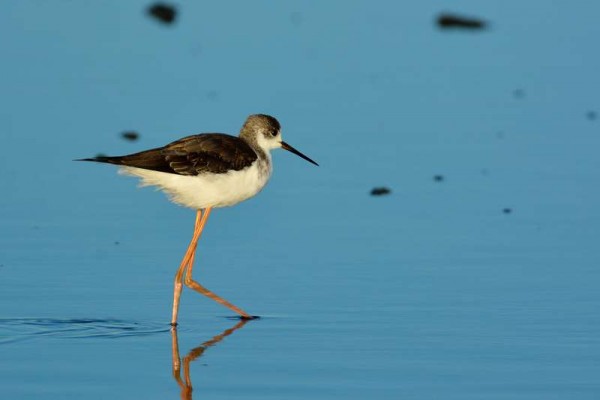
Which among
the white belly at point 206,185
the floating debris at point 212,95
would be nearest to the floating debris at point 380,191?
the white belly at point 206,185

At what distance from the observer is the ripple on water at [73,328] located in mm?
7828

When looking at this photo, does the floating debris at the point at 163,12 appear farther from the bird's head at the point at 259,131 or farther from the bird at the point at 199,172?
the bird at the point at 199,172

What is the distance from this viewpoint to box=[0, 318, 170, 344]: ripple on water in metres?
7.83

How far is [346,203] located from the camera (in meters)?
10.9

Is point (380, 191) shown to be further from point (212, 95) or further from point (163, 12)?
point (163, 12)

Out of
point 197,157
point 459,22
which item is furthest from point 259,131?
point 459,22

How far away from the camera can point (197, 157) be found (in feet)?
28.2

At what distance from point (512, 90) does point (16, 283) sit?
Result: 24.7 feet

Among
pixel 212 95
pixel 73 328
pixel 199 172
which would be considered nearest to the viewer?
pixel 73 328

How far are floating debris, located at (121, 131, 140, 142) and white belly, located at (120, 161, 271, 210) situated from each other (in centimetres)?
Answer: 377

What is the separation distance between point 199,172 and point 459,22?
10.5 metres

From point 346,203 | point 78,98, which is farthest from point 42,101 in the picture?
point 346,203

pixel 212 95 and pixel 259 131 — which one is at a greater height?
pixel 212 95

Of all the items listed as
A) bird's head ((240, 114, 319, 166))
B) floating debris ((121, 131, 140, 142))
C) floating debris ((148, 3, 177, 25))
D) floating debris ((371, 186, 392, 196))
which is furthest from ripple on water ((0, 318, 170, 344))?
floating debris ((148, 3, 177, 25))
